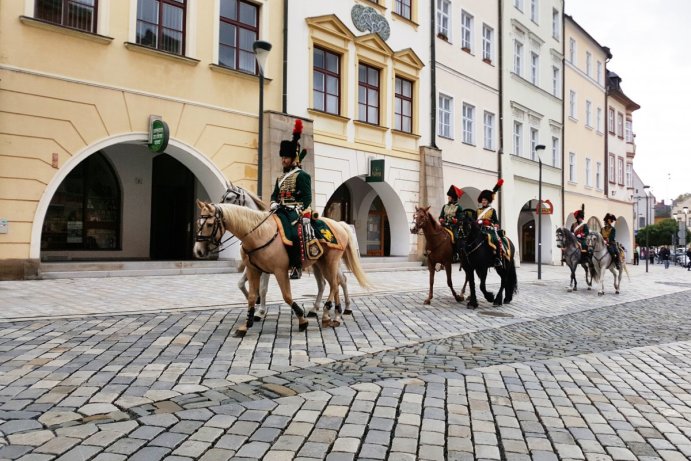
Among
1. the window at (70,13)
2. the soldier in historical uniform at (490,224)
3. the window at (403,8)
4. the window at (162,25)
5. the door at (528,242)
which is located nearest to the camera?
the soldier in historical uniform at (490,224)

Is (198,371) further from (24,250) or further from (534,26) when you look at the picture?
(534,26)

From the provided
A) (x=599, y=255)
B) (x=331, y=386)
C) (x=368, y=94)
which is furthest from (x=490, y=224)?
(x=368, y=94)

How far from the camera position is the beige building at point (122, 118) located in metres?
11.7

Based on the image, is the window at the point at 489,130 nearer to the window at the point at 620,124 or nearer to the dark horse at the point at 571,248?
the dark horse at the point at 571,248

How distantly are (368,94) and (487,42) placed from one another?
363 inches

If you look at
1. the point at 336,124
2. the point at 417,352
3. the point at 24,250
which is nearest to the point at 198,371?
the point at 417,352

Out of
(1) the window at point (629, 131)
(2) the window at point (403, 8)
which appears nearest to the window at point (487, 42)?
(2) the window at point (403, 8)

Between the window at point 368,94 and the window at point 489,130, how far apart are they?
7.63m

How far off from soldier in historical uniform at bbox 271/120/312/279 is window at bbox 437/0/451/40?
17.6 meters

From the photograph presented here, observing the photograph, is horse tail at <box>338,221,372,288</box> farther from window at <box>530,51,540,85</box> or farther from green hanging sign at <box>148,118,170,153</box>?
window at <box>530,51,540,85</box>

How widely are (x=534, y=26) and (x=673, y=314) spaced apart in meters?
22.9

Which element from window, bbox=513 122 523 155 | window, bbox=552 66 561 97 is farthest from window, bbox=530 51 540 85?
window, bbox=513 122 523 155

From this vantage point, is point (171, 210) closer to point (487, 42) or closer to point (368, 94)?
point (368, 94)

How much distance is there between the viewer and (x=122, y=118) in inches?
518
